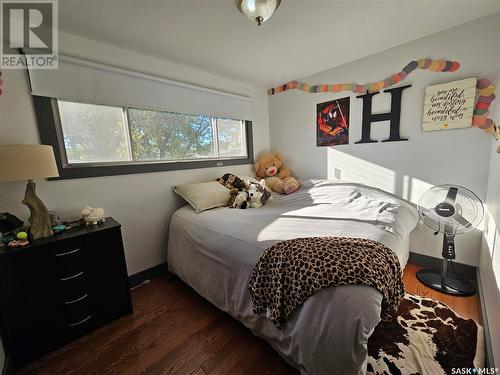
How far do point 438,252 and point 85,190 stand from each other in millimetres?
3290

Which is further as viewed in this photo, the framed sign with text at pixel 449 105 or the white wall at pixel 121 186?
the framed sign with text at pixel 449 105

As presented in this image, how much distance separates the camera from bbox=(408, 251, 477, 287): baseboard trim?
1891 mm

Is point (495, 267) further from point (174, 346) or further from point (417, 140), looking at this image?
point (174, 346)

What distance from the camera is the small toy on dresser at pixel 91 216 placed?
62.8 inches

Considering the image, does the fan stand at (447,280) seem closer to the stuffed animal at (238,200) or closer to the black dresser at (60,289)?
the stuffed animal at (238,200)

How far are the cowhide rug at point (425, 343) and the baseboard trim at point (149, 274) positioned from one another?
192 centimetres

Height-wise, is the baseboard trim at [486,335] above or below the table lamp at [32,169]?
below

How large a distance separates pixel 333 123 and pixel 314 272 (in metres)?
2.10

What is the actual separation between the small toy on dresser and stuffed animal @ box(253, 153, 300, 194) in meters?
1.92

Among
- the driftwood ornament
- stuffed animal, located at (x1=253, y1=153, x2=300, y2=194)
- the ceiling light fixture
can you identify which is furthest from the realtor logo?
stuffed animal, located at (x1=253, y1=153, x2=300, y2=194)

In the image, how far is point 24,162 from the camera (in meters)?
1.21

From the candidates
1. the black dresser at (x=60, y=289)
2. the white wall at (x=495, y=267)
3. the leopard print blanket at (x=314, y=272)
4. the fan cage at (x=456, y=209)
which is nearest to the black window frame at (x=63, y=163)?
the black dresser at (x=60, y=289)

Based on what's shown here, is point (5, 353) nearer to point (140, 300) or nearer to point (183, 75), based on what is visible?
point (140, 300)

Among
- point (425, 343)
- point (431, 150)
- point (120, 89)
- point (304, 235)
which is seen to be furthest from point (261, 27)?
point (425, 343)
